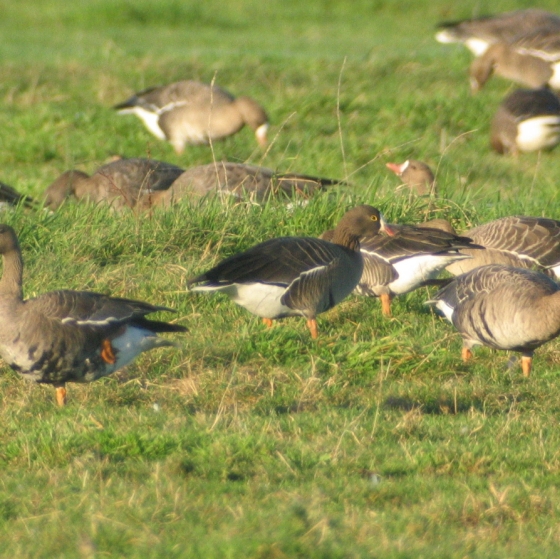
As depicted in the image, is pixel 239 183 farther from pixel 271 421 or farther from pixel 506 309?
pixel 271 421

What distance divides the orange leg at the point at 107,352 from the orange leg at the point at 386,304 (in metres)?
2.53

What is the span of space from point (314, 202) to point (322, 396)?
344cm

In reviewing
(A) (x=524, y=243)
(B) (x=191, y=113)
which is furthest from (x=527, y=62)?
(A) (x=524, y=243)

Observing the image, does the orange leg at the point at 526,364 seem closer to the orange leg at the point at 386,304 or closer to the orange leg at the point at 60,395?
the orange leg at the point at 386,304

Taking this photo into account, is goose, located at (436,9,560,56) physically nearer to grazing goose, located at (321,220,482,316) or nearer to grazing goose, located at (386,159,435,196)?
grazing goose, located at (386,159,435,196)

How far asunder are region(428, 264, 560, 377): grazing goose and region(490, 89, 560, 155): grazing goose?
7510mm

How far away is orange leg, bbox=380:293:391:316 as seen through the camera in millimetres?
7934

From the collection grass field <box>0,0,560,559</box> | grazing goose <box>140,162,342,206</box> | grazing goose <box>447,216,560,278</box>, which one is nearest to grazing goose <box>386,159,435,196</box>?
grass field <box>0,0,560,559</box>

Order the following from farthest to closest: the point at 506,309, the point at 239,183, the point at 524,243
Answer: the point at 239,183 < the point at 524,243 < the point at 506,309

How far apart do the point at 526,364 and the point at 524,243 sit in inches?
81.0

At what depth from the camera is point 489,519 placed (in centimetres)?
448

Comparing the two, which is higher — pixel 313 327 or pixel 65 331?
pixel 65 331

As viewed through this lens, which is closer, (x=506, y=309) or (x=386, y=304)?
(x=506, y=309)

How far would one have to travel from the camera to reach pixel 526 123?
1448 centimetres
